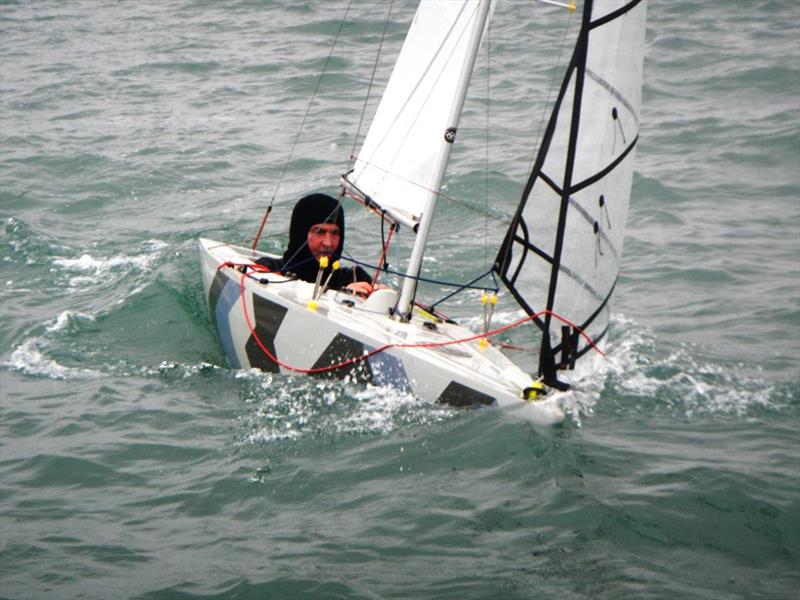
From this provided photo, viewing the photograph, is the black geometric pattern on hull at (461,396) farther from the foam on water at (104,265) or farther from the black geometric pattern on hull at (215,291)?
the foam on water at (104,265)

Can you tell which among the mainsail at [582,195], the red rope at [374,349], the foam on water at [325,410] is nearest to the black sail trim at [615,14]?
the mainsail at [582,195]

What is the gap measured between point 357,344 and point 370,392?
35cm

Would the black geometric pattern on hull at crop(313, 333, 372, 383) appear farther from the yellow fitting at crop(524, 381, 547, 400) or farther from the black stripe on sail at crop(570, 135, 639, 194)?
the black stripe on sail at crop(570, 135, 639, 194)

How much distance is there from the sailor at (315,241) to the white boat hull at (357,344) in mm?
247

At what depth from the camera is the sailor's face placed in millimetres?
8680

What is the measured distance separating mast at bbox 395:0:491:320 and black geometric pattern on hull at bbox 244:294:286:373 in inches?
35.6

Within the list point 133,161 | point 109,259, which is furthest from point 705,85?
point 109,259

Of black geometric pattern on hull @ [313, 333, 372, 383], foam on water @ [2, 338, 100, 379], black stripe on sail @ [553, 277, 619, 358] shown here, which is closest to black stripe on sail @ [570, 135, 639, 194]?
black stripe on sail @ [553, 277, 619, 358]

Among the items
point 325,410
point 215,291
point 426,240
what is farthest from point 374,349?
point 215,291

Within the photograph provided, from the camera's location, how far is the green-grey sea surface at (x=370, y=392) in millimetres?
5824

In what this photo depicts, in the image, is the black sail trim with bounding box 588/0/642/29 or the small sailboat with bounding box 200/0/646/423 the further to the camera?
the small sailboat with bounding box 200/0/646/423

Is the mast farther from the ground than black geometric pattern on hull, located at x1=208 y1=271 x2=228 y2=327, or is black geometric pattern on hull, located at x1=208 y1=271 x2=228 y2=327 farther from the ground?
the mast

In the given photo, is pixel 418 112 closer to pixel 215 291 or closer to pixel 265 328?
pixel 265 328

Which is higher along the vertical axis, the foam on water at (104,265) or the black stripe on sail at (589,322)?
the black stripe on sail at (589,322)
